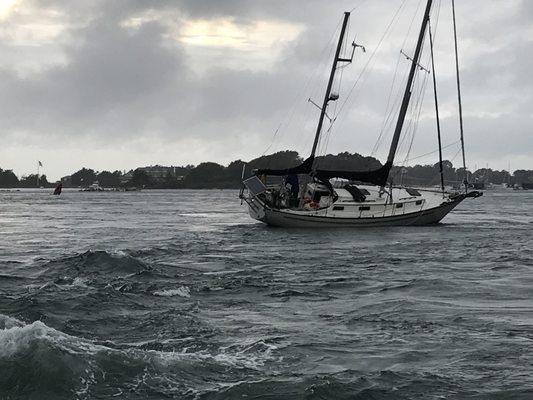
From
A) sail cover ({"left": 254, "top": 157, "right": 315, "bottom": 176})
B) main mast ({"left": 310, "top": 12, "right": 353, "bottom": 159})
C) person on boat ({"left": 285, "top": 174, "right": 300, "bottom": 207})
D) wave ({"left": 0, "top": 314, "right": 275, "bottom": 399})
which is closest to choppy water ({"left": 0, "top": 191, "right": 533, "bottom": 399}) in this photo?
wave ({"left": 0, "top": 314, "right": 275, "bottom": 399})

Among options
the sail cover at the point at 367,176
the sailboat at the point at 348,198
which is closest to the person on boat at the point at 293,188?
the sailboat at the point at 348,198

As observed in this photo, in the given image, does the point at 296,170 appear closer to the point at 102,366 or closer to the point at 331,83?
the point at 331,83

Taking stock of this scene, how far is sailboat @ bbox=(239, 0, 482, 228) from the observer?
156ft

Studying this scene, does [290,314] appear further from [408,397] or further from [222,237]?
[222,237]

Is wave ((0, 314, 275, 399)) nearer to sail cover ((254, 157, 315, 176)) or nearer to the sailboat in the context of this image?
the sailboat

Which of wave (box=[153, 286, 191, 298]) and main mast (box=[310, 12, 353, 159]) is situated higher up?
main mast (box=[310, 12, 353, 159])

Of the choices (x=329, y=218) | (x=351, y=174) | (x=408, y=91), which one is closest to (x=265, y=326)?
(x=329, y=218)

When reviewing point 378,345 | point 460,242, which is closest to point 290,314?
point 378,345

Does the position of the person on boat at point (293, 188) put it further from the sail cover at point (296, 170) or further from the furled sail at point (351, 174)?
the furled sail at point (351, 174)

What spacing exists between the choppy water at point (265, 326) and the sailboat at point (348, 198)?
1455 centimetres

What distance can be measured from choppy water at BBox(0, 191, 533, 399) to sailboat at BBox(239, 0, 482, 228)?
47.7 ft

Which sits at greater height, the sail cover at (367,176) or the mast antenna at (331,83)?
the mast antenna at (331,83)

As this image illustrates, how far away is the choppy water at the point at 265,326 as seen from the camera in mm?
11961

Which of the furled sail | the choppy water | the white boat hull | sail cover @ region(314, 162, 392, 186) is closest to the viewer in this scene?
the choppy water
